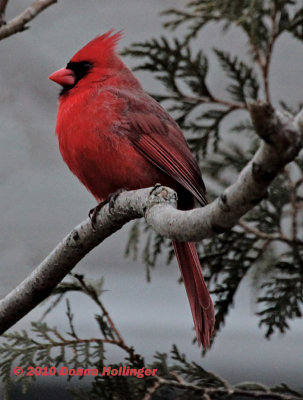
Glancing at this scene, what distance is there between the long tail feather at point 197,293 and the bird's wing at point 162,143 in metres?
0.14

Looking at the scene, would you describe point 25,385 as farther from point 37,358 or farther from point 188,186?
point 188,186

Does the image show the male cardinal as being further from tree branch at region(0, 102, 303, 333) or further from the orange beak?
tree branch at region(0, 102, 303, 333)

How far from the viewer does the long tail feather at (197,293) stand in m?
1.46

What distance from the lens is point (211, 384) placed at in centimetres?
142

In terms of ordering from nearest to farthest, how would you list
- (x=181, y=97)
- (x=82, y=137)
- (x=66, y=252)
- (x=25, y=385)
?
(x=66, y=252) → (x=25, y=385) → (x=82, y=137) → (x=181, y=97)

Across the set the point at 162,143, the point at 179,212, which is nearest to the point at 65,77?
the point at 162,143

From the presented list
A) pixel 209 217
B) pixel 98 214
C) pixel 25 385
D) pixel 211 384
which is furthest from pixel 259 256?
pixel 209 217

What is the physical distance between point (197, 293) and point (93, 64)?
0.75 meters

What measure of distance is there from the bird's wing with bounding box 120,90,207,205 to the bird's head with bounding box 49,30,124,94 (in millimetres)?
151

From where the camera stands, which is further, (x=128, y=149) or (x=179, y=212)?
(x=128, y=149)

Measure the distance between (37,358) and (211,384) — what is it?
1.37ft

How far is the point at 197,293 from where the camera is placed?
1.53m

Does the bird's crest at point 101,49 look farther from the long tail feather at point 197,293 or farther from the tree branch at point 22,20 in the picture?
the long tail feather at point 197,293

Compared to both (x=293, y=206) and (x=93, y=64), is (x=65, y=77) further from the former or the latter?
(x=293, y=206)
